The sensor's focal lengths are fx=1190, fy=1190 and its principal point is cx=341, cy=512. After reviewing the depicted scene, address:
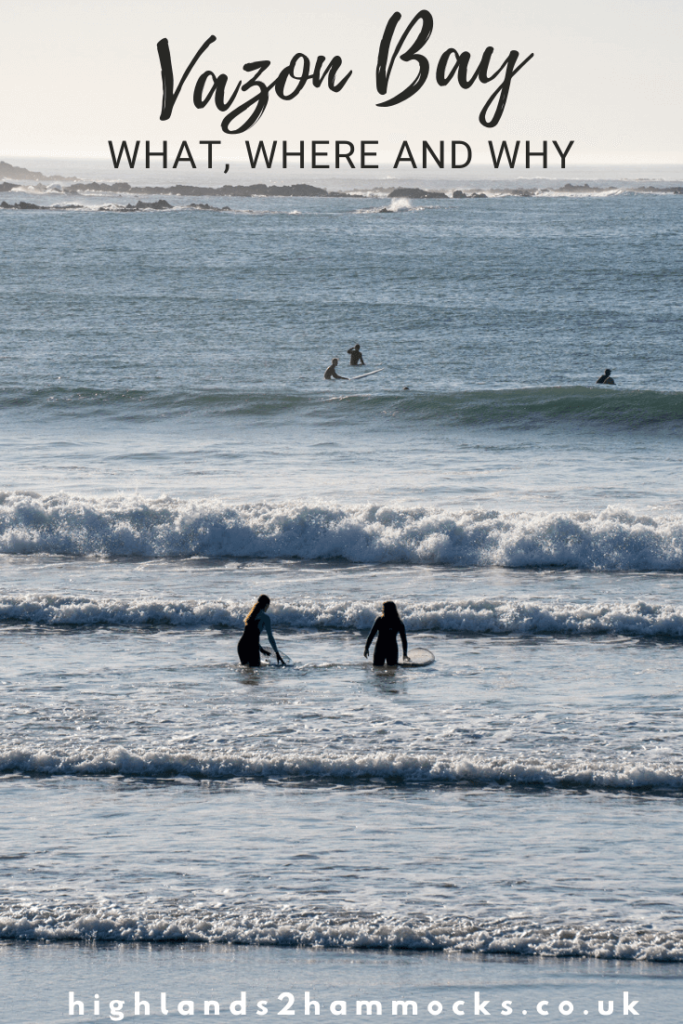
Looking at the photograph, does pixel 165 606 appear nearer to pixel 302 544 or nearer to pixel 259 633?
pixel 259 633

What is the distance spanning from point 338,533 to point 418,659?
6932 mm

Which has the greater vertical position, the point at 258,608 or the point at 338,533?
the point at 338,533

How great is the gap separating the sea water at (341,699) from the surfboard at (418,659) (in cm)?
26

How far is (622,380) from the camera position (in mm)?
48125

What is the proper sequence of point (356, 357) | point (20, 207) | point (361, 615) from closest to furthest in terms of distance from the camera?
point (361, 615)
point (356, 357)
point (20, 207)

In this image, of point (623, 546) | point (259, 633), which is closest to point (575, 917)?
point (259, 633)

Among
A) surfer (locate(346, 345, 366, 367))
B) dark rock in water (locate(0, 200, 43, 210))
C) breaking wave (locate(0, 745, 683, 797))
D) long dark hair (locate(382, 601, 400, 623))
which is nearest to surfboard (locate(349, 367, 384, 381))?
surfer (locate(346, 345, 366, 367))

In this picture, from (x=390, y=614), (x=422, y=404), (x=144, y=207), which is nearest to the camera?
(x=390, y=614)

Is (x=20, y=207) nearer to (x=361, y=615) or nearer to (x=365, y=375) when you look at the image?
(x=365, y=375)

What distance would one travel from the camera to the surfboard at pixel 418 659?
16.4 metres

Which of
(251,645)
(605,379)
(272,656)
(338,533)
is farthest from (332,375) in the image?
(251,645)

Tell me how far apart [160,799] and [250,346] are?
156 feet

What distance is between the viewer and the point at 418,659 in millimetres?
16578

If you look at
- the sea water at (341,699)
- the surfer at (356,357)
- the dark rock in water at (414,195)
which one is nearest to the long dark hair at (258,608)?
the sea water at (341,699)
